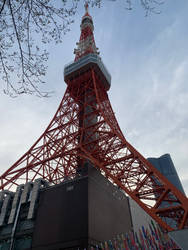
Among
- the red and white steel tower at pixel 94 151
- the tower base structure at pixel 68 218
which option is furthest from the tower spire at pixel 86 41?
the tower base structure at pixel 68 218

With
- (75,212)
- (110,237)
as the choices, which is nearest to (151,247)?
(110,237)

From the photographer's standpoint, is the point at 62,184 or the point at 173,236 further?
the point at 62,184

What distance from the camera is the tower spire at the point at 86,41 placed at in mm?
24592

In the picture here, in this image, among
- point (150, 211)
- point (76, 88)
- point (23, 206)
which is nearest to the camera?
point (150, 211)

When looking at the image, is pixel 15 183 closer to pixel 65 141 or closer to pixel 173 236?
pixel 65 141

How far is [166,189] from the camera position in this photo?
7.81m

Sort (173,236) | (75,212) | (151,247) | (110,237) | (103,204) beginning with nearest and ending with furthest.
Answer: (173,236), (151,247), (75,212), (110,237), (103,204)

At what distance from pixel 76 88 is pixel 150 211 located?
16432 millimetres

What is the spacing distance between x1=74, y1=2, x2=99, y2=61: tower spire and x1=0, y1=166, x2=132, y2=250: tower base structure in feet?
56.8

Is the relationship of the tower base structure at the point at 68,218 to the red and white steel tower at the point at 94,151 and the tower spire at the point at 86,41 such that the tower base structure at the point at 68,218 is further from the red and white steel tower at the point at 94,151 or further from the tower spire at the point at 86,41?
the tower spire at the point at 86,41

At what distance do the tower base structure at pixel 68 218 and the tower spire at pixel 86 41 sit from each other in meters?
17.3

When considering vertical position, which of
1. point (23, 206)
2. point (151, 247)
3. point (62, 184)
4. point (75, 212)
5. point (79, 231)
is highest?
point (62, 184)

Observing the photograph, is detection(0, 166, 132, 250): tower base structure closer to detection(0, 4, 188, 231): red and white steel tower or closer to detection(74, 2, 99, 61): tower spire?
detection(0, 4, 188, 231): red and white steel tower

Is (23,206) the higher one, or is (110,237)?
(23,206)
